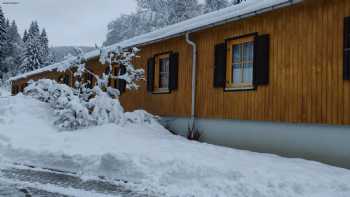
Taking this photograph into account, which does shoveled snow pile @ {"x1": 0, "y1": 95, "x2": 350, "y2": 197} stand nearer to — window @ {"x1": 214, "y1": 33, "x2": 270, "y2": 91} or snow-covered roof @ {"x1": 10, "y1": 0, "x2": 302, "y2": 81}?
window @ {"x1": 214, "y1": 33, "x2": 270, "y2": 91}

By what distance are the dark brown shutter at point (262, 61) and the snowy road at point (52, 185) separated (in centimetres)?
438

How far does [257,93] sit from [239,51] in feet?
4.71

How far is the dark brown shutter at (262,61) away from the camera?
9570 millimetres

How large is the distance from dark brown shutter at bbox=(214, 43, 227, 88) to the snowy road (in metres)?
4.78

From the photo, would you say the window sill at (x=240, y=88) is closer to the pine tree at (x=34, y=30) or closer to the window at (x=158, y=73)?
the window at (x=158, y=73)

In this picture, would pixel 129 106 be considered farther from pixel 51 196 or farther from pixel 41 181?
pixel 51 196

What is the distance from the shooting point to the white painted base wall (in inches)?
311

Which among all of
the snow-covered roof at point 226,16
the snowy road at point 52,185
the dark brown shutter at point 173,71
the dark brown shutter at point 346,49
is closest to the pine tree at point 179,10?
the snow-covered roof at point 226,16

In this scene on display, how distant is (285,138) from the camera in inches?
357

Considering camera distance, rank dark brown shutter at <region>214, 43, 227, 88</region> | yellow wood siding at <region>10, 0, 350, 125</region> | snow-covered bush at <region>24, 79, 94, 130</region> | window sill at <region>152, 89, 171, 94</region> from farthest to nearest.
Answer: window sill at <region>152, 89, 171, 94</region>, snow-covered bush at <region>24, 79, 94, 130</region>, dark brown shutter at <region>214, 43, 227, 88</region>, yellow wood siding at <region>10, 0, 350, 125</region>

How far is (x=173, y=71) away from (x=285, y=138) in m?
4.93

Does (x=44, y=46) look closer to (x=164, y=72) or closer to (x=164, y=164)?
(x=164, y=72)

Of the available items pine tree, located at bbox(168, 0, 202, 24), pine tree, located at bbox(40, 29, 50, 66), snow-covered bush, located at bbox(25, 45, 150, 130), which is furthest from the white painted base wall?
pine tree, located at bbox(40, 29, 50, 66)

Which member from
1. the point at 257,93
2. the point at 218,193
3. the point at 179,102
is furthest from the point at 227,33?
the point at 218,193
